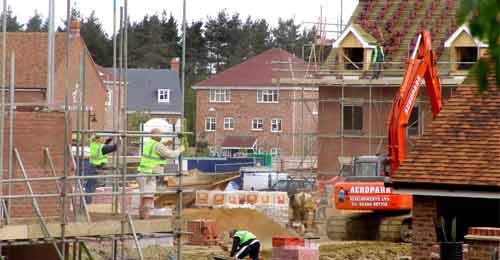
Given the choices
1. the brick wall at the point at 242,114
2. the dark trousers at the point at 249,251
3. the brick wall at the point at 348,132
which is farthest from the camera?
the brick wall at the point at 242,114

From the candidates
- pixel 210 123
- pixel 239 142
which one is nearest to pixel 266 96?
pixel 239 142

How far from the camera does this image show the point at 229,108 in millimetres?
83500

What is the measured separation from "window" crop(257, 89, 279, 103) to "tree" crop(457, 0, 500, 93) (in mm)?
77458

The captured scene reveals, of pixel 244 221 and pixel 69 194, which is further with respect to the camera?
pixel 244 221

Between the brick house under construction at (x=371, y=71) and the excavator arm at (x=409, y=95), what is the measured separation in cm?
1449

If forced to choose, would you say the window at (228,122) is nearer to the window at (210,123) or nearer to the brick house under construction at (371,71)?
the window at (210,123)

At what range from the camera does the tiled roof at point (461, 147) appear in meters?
18.9

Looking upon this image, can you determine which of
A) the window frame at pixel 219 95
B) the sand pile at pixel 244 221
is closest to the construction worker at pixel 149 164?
the sand pile at pixel 244 221

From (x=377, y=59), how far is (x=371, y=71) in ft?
1.54

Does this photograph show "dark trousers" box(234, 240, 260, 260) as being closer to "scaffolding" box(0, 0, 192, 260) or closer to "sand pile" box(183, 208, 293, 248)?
"scaffolding" box(0, 0, 192, 260)

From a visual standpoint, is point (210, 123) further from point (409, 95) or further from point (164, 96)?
point (409, 95)

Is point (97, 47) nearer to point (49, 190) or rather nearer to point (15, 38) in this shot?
point (15, 38)

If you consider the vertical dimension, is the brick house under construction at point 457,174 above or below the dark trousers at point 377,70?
below

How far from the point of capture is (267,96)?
8306 cm
